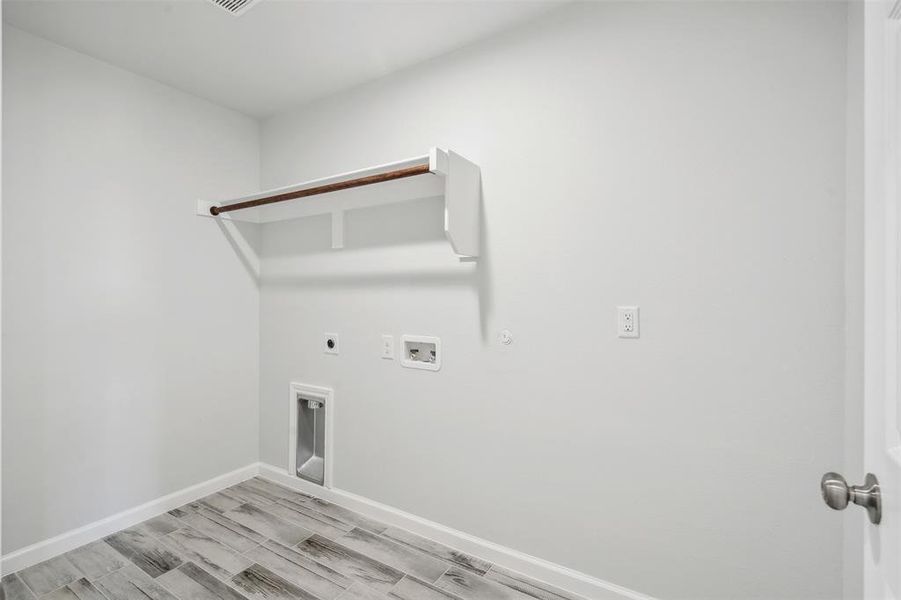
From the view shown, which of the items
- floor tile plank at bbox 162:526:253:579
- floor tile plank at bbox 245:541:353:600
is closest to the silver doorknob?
floor tile plank at bbox 245:541:353:600

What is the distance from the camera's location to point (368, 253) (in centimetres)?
229

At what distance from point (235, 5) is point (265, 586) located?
2336 millimetres

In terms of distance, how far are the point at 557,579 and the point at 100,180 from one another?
9.09 ft

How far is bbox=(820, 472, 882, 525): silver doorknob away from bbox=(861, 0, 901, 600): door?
0.05ft

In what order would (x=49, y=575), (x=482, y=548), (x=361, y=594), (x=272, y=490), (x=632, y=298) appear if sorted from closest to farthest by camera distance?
(x=632, y=298) < (x=361, y=594) < (x=49, y=575) < (x=482, y=548) < (x=272, y=490)

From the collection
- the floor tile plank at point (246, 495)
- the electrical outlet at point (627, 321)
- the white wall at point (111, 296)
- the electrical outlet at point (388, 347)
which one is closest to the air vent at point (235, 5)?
the white wall at point (111, 296)

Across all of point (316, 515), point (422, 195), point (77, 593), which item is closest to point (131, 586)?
point (77, 593)

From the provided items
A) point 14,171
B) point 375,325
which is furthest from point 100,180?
point 375,325

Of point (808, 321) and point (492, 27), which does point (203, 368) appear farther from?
point (808, 321)

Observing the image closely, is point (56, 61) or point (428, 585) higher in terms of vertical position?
point (56, 61)

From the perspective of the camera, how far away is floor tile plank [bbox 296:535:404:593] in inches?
69.7

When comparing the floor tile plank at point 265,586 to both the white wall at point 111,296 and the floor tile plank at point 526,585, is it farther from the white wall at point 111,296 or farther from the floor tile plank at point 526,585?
the white wall at point 111,296

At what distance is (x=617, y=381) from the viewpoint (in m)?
1.60

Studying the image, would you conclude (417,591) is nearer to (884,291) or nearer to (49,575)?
(49,575)
